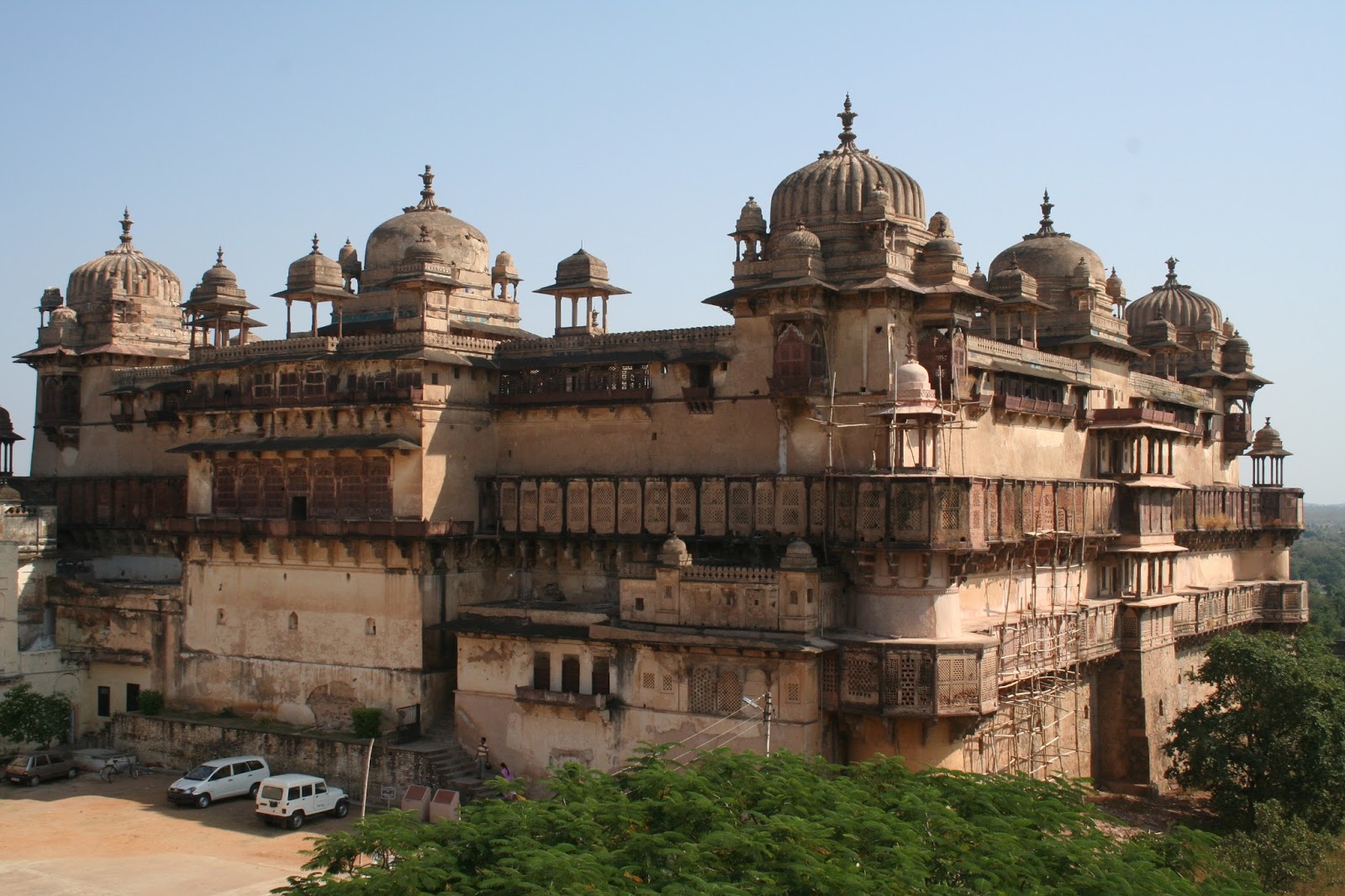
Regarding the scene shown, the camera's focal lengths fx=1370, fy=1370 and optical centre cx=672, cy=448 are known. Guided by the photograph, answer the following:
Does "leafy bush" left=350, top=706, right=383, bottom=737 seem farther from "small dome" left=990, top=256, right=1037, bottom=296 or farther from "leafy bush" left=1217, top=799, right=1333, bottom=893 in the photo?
"small dome" left=990, top=256, right=1037, bottom=296

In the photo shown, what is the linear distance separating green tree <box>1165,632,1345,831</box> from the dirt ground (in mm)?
21332

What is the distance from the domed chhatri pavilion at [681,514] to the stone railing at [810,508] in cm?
9

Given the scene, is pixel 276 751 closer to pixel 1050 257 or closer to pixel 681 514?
pixel 681 514

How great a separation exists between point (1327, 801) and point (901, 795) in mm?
16691

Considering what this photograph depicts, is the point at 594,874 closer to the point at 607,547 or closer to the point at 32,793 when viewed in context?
the point at 607,547

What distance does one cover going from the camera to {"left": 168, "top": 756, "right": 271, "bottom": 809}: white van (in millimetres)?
33594

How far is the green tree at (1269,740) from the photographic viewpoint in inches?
1314

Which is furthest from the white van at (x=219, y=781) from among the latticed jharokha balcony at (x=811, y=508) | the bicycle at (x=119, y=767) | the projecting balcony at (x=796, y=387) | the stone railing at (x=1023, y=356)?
the stone railing at (x=1023, y=356)

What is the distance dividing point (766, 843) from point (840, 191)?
62.0 ft

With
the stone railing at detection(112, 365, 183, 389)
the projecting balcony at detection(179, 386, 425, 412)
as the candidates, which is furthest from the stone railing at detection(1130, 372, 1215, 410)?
the stone railing at detection(112, 365, 183, 389)

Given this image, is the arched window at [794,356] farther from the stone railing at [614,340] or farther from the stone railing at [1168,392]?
the stone railing at [1168,392]

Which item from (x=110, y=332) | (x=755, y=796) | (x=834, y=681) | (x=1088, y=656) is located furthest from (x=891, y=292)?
(x=110, y=332)

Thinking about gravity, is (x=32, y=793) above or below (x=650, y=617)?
below

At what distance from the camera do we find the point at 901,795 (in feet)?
73.6
